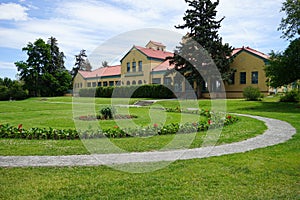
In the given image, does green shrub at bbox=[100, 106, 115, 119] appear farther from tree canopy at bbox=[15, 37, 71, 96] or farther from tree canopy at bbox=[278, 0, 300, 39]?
tree canopy at bbox=[15, 37, 71, 96]

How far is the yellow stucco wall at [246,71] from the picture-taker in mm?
31266

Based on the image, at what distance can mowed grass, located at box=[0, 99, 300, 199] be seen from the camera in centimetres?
407

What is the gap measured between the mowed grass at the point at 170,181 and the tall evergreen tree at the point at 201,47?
82.0 ft

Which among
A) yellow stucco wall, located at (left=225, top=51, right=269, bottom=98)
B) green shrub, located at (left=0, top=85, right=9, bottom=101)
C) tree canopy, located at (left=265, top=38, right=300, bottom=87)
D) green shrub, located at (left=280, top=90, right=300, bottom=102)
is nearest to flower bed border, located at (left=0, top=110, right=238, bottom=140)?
tree canopy, located at (left=265, top=38, right=300, bottom=87)

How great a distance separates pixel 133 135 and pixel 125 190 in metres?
4.87

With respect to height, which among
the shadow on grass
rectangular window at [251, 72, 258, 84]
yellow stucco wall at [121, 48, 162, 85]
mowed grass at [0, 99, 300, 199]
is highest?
yellow stucco wall at [121, 48, 162, 85]

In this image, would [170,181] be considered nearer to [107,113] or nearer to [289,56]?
[107,113]

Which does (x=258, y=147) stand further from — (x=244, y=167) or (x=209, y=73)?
(x=209, y=73)

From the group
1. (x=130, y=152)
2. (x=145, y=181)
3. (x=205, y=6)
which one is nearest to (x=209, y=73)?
(x=205, y=6)

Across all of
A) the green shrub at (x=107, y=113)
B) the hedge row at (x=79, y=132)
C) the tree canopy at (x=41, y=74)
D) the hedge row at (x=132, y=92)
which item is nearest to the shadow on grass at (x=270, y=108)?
the green shrub at (x=107, y=113)

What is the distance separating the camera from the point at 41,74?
55.7 metres

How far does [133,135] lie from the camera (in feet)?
29.8

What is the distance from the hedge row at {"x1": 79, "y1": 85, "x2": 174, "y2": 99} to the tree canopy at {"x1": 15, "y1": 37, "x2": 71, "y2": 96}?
1162cm

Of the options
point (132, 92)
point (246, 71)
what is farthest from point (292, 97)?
point (132, 92)
